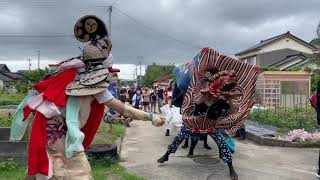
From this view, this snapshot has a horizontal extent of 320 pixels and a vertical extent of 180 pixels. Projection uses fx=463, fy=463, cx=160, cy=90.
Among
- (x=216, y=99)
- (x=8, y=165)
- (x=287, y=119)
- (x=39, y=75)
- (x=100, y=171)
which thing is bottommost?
(x=100, y=171)

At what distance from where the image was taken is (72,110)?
4152 millimetres

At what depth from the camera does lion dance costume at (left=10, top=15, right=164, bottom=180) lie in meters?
4.08

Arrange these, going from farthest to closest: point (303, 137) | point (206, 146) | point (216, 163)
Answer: point (303, 137) < point (206, 146) < point (216, 163)

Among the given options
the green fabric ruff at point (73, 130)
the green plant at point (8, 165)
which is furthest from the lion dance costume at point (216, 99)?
the green fabric ruff at point (73, 130)

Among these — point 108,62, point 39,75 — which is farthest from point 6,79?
point 108,62

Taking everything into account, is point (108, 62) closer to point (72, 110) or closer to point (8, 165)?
point (72, 110)

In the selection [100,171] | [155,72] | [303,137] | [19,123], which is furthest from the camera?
[155,72]

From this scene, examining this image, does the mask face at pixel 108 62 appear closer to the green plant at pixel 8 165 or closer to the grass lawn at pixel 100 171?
the grass lawn at pixel 100 171

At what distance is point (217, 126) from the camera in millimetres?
7938

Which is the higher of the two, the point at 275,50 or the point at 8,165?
the point at 275,50

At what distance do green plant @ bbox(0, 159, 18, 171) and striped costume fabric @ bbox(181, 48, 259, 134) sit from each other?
2.94m

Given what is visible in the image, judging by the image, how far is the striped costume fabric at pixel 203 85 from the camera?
7.78 m

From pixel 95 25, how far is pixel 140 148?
6.62 m

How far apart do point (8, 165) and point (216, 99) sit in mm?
3550
